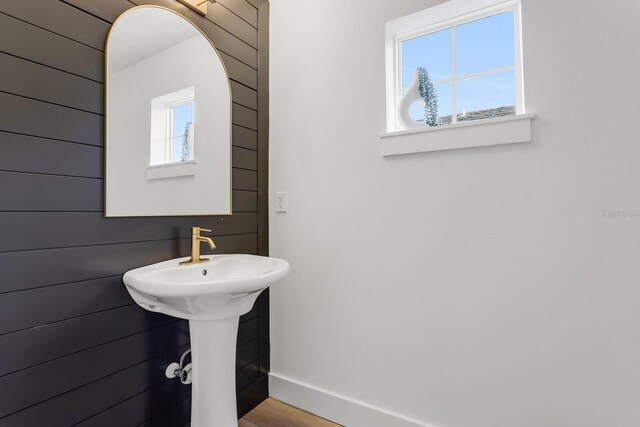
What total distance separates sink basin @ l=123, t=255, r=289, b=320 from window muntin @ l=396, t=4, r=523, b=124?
999mm

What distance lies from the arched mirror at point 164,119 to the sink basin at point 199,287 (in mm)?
250

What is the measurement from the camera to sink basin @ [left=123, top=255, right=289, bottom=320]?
3.14 ft

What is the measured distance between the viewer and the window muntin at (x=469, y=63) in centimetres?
133

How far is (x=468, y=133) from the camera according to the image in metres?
1.26

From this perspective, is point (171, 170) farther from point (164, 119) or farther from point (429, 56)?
point (429, 56)

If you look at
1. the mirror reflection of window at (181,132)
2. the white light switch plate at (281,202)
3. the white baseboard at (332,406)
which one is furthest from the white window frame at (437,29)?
the white baseboard at (332,406)

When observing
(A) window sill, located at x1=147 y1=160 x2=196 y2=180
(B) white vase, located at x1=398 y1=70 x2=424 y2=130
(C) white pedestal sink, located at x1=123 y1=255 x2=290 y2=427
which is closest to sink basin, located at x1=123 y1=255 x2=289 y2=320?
(C) white pedestal sink, located at x1=123 y1=255 x2=290 y2=427

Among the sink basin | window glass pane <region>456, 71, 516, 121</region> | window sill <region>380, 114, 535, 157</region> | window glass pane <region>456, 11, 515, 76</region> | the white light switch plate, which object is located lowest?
the sink basin

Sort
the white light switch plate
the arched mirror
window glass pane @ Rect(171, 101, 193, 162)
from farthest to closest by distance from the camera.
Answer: the white light switch plate < window glass pane @ Rect(171, 101, 193, 162) < the arched mirror

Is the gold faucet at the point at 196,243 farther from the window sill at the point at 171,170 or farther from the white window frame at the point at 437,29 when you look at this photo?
the white window frame at the point at 437,29

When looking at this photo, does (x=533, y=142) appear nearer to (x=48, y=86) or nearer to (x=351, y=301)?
(x=351, y=301)

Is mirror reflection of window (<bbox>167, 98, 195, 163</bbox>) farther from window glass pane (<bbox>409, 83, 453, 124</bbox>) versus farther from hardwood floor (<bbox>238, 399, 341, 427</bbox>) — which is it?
hardwood floor (<bbox>238, 399, 341, 427</bbox>)

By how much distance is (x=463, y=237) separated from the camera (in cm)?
129

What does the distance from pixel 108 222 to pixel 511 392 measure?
1579 mm
